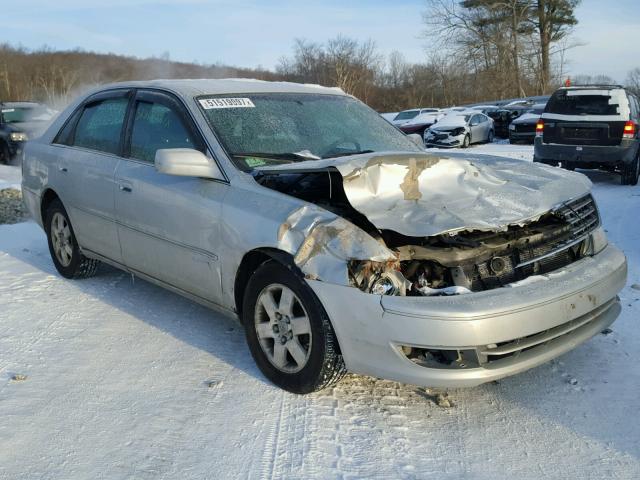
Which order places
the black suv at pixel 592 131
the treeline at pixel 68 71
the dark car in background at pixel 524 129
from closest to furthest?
the black suv at pixel 592 131
the dark car in background at pixel 524 129
the treeline at pixel 68 71

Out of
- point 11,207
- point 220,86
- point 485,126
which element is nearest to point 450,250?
point 220,86

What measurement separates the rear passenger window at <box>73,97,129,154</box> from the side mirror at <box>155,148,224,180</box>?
117 centimetres

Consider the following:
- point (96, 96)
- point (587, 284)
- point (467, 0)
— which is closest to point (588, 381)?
point (587, 284)

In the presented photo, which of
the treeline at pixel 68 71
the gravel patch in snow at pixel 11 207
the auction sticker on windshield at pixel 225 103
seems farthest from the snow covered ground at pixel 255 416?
the treeline at pixel 68 71

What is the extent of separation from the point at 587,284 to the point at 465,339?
0.87 metres

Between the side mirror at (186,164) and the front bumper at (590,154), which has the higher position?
the side mirror at (186,164)

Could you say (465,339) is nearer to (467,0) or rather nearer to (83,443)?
(83,443)

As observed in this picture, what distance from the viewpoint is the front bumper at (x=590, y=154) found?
10633mm

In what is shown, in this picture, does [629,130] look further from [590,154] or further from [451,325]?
[451,325]

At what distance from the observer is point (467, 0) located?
4606 cm

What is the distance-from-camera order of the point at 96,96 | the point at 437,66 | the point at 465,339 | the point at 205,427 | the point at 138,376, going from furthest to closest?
the point at 437,66 < the point at 96,96 < the point at 138,376 < the point at 205,427 < the point at 465,339

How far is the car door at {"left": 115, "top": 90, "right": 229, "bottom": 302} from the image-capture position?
12.4 ft

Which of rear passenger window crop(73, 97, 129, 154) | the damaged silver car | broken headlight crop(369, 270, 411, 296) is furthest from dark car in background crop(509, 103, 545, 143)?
broken headlight crop(369, 270, 411, 296)

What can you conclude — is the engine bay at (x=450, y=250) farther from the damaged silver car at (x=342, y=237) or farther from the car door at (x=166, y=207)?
the car door at (x=166, y=207)
